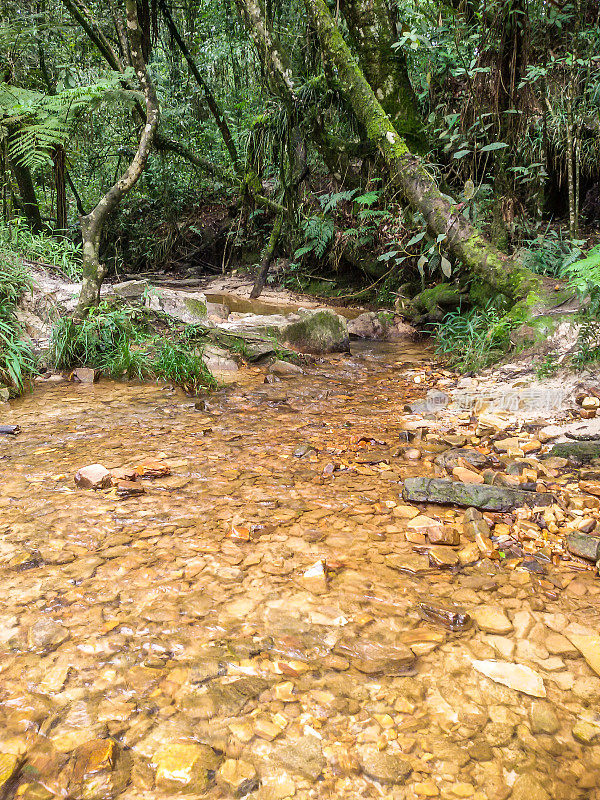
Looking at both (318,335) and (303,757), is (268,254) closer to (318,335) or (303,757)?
(318,335)

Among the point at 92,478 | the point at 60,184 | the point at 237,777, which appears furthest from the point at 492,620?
the point at 60,184

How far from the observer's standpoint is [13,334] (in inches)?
161

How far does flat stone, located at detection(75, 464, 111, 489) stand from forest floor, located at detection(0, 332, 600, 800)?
0.12 ft

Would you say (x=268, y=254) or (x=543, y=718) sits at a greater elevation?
(x=268, y=254)

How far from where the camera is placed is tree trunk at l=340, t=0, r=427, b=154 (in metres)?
6.23

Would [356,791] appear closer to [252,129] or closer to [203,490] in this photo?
[203,490]

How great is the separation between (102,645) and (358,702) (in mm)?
668

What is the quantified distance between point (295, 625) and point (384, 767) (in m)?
0.47

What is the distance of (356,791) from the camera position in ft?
3.42

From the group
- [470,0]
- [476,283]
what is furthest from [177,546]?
[470,0]

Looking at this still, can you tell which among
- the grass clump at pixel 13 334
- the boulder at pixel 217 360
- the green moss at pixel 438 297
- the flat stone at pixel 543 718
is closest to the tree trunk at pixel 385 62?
the green moss at pixel 438 297

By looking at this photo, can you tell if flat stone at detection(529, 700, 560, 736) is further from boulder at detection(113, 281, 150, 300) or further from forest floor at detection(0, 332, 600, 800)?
boulder at detection(113, 281, 150, 300)

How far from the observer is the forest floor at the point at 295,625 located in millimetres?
1088

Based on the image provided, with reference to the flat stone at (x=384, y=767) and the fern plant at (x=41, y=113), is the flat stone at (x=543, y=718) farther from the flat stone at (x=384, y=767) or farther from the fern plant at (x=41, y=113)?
the fern plant at (x=41, y=113)
